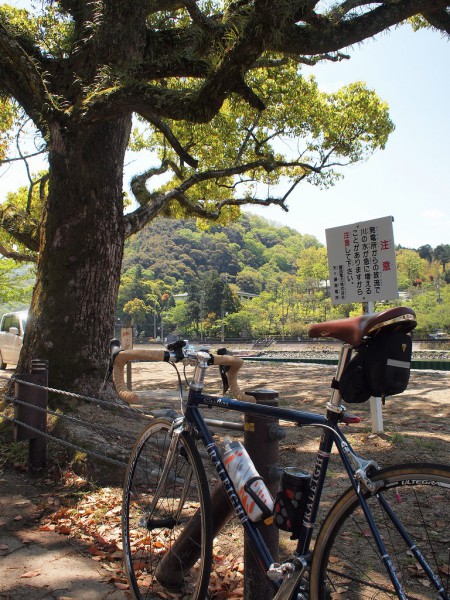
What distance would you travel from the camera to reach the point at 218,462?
1.99 metres

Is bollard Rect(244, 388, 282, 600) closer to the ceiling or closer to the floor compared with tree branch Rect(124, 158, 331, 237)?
closer to the floor

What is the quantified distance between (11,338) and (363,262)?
36.6 ft

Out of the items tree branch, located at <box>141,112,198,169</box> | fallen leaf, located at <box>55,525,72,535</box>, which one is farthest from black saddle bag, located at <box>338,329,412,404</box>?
tree branch, located at <box>141,112,198,169</box>

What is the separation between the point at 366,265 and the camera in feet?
20.5

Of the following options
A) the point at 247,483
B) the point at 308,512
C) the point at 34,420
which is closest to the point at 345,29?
the point at 34,420

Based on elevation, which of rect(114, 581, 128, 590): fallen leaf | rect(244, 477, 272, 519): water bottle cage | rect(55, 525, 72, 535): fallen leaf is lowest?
rect(114, 581, 128, 590): fallen leaf

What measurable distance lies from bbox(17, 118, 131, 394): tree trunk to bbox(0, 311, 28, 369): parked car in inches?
358

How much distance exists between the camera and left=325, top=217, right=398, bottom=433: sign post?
19.9 feet

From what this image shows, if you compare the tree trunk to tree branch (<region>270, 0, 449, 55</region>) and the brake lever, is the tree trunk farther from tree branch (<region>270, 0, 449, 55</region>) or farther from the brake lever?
the brake lever

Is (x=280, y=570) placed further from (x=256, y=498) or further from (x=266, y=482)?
(x=266, y=482)

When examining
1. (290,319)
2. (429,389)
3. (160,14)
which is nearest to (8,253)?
(160,14)

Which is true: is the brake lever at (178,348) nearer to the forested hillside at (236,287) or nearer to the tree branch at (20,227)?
the tree branch at (20,227)

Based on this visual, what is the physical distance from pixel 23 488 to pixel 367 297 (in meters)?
4.14

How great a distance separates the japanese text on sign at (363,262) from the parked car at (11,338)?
10.0 meters
